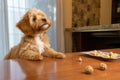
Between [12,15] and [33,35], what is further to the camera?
[12,15]

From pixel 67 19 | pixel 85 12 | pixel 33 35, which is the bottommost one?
pixel 33 35

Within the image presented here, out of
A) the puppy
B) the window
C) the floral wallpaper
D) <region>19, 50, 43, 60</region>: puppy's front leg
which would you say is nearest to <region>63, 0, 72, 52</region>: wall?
the floral wallpaper

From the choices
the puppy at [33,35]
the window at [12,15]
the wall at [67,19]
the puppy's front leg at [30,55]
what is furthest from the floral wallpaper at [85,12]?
the puppy's front leg at [30,55]

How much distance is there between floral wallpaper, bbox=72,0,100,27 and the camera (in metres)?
3.22

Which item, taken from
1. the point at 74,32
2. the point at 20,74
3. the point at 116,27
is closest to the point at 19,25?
the point at 20,74

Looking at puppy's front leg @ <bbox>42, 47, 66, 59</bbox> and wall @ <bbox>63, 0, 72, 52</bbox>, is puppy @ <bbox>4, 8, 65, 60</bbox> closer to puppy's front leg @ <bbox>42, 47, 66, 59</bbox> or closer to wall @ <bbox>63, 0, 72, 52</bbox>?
puppy's front leg @ <bbox>42, 47, 66, 59</bbox>

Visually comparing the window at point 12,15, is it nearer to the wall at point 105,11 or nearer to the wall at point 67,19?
the wall at point 67,19

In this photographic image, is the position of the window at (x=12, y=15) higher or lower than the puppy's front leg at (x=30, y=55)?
higher

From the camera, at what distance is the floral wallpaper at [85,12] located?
3223 mm

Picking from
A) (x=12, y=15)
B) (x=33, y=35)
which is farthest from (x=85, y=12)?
(x=33, y=35)

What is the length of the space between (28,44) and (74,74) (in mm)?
509

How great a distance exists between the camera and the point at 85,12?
336 centimetres

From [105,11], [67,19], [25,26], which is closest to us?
[25,26]

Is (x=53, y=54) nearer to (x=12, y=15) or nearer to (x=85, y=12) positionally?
(x=12, y=15)
